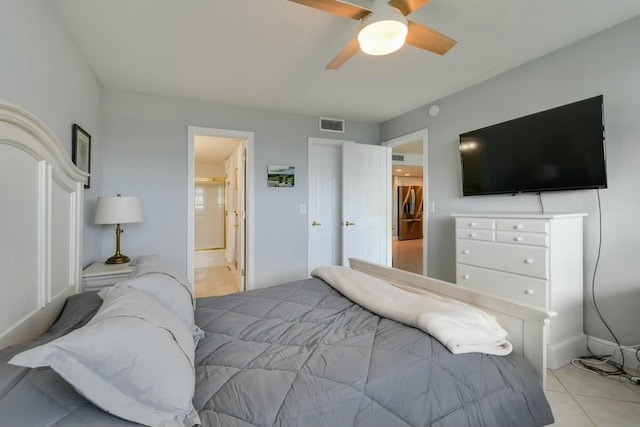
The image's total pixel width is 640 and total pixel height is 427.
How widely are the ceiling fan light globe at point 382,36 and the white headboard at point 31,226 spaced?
1.59m

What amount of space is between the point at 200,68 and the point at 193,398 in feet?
8.60

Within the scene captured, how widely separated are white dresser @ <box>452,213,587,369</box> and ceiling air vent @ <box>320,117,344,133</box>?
92.5 inches

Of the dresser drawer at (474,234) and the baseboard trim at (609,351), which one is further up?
the dresser drawer at (474,234)

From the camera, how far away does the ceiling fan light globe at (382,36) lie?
1.51 metres

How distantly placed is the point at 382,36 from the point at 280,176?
7.71 ft

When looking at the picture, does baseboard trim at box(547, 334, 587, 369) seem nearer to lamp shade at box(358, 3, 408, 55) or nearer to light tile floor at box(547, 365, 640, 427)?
light tile floor at box(547, 365, 640, 427)

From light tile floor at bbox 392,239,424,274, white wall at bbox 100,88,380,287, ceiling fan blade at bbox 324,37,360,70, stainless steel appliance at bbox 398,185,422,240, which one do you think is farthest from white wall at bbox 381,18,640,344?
stainless steel appliance at bbox 398,185,422,240

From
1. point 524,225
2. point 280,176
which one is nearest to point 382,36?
point 524,225

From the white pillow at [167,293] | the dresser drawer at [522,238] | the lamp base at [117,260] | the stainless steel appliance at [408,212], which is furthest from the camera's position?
the stainless steel appliance at [408,212]

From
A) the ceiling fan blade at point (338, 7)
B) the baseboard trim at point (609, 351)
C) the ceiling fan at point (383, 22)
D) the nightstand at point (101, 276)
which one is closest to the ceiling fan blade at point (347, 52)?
the ceiling fan at point (383, 22)

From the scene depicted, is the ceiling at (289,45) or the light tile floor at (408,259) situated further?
the light tile floor at (408,259)

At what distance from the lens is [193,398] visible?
2.90 feet

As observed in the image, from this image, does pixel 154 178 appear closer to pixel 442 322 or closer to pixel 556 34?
pixel 442 322

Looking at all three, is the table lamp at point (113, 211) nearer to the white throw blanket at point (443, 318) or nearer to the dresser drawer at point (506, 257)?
the white throw blanket at point (443, 318)
